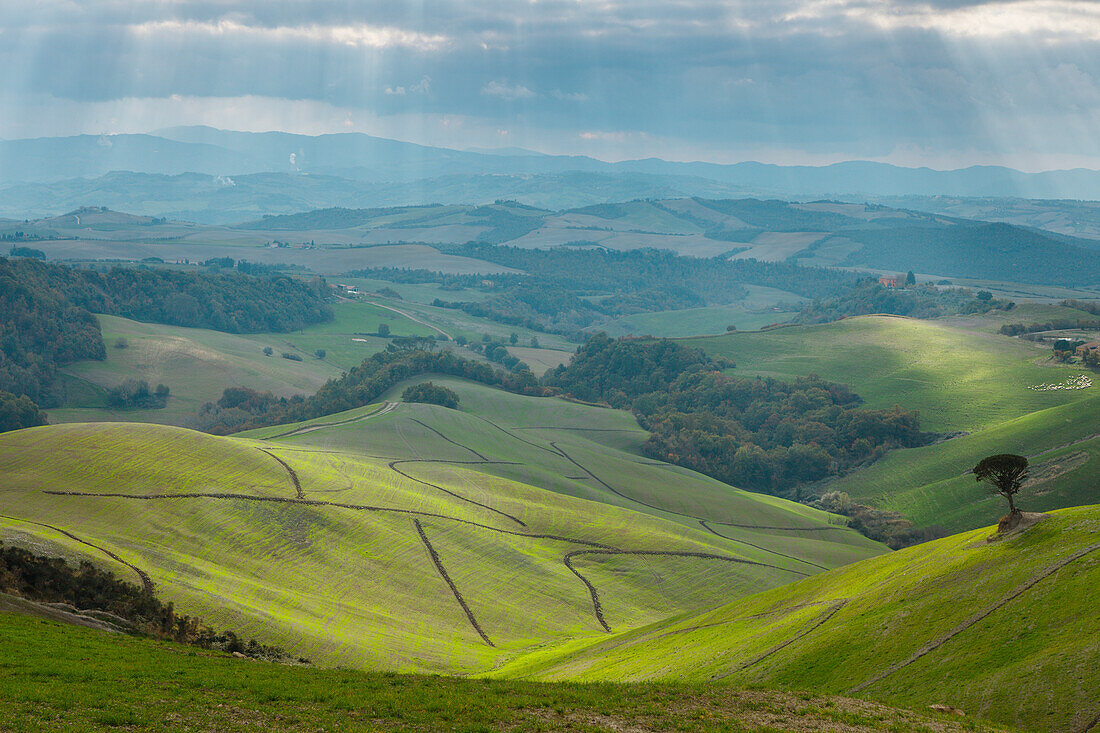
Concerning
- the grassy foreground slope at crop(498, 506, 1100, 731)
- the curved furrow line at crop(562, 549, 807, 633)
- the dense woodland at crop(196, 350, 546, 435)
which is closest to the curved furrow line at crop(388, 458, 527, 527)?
the curved furrow line at crop(562, 549, 807, 633)

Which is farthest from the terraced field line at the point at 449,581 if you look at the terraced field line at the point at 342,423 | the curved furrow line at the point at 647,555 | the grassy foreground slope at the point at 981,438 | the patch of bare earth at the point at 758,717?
the grassy foreground slope at the point at 981,438

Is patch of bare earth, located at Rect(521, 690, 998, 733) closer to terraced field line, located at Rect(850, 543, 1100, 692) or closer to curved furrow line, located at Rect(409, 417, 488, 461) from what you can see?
terraced field line, located at Rect(850, 543, 1100, 692)

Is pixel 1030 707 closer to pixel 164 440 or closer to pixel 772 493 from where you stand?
pixel 164 440

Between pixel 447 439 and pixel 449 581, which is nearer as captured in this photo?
pixel 449 581

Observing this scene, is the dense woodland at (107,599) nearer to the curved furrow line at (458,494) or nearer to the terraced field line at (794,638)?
the terraced field line at (794,638)

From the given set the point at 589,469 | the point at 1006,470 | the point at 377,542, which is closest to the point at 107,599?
the point at 377,542

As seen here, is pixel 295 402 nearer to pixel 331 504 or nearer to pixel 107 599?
pixel 331 504
